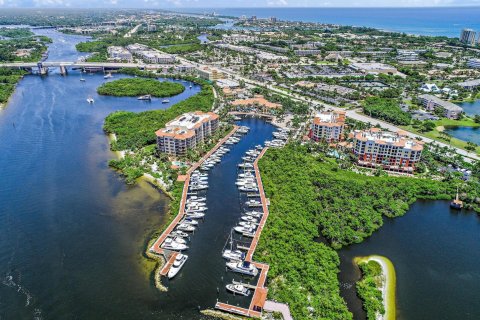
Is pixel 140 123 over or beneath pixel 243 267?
over

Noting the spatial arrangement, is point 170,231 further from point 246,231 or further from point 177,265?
point 246,231

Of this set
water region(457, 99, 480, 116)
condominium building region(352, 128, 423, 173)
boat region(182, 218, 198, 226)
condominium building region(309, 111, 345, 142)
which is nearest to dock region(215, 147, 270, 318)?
boat region(182, 218, 198, 226)

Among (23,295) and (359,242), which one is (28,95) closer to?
(23,295)

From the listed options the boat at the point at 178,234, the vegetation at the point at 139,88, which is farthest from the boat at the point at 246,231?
the vegetation at the point at 139,88

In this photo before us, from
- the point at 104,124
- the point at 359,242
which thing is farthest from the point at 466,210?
the point at 104,124

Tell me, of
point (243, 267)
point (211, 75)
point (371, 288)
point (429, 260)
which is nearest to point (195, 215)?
point (243, 267)

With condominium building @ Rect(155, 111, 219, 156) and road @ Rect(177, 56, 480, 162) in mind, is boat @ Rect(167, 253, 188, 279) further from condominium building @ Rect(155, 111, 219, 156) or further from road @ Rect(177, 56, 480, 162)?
road @ Rect(177, 56, 480, 162)

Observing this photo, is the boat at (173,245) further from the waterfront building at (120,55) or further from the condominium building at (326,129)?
the waterfront building at (120,55)
